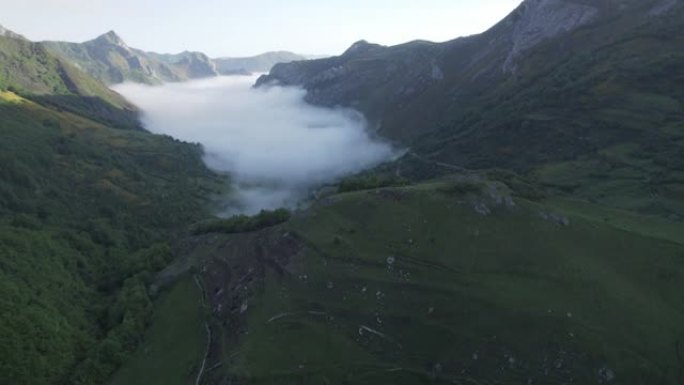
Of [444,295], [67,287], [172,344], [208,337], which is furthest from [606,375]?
[67,287]

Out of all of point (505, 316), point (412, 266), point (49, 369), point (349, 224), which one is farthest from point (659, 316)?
point (49, 369)

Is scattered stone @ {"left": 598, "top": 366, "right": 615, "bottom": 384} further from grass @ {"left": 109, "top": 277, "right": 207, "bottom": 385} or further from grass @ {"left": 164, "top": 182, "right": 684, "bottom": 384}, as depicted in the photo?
grass @ {"left": 109, "top": 277, "right": 207, "bottom": 385}

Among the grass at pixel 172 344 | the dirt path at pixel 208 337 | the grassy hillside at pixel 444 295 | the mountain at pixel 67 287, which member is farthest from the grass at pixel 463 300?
the mountain at pixel 67 287

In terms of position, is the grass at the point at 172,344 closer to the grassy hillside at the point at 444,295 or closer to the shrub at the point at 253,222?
the grassy hillside at the point at 444,295

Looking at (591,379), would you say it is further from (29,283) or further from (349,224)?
(29,283)

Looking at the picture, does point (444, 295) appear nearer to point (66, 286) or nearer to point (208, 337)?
point (208, 337)
